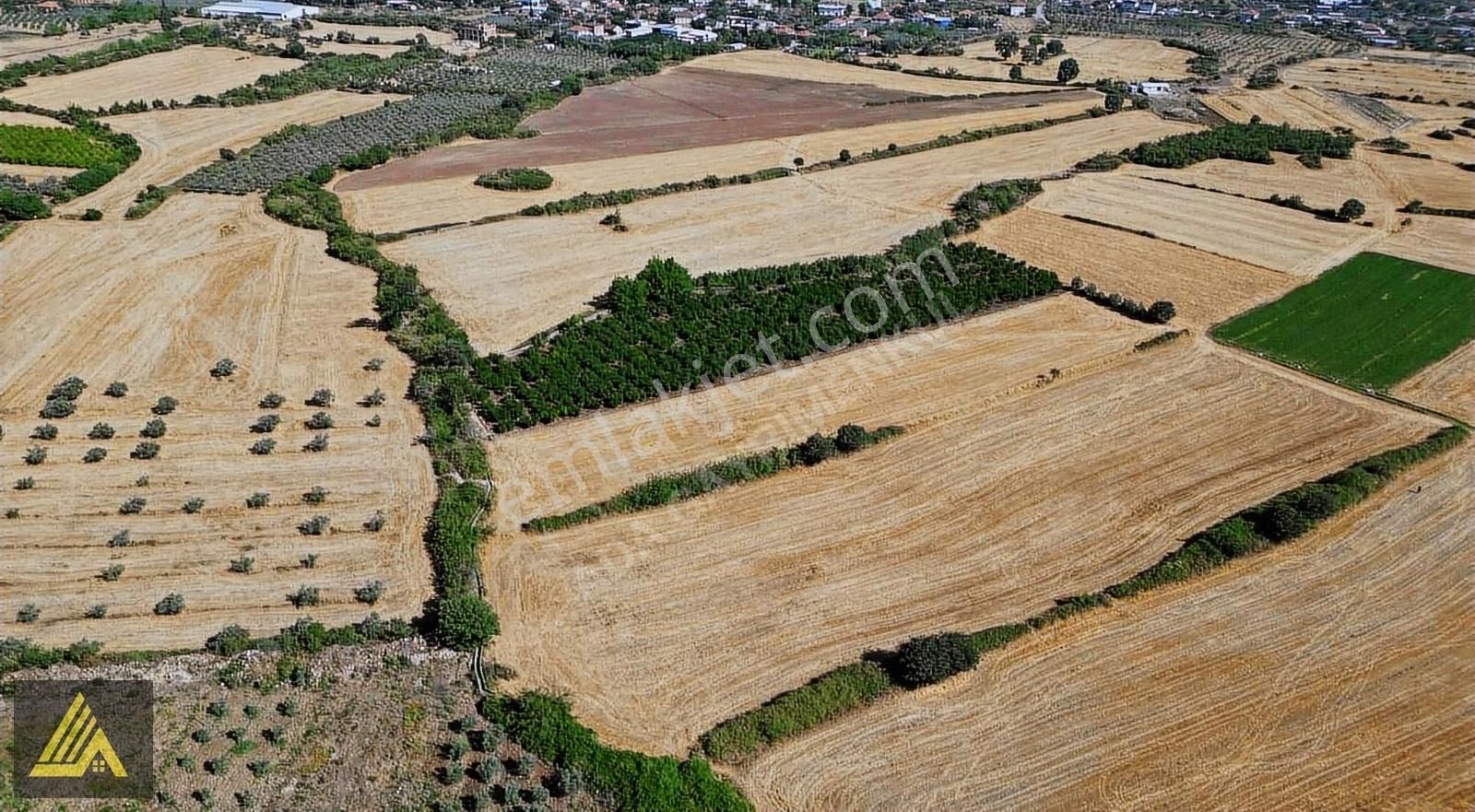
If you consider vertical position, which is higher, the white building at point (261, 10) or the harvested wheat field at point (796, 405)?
the white building at point (261, 10)

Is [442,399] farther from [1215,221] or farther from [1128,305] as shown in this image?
[1215,221]

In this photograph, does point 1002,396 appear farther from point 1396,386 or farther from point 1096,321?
point 1396,386

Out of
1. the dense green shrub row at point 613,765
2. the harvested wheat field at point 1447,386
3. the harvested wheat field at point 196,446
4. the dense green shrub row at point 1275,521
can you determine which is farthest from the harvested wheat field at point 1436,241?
the harvested wheat field at point 196,446

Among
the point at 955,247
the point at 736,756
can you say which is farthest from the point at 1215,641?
the point at 955,247

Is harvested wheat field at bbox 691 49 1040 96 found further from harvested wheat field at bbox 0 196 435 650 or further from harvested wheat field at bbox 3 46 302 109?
harvested wheat field at bbox 0 196 435 650

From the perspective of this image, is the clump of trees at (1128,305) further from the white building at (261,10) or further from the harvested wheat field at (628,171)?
the white building at (261,10)

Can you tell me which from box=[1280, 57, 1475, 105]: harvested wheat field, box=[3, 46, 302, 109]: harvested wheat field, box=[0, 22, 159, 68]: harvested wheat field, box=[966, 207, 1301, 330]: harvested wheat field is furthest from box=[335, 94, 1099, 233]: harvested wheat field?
box=[0, 22, 159, 68]: harvested wheat field
